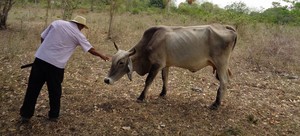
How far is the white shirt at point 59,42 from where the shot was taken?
15.1 ft

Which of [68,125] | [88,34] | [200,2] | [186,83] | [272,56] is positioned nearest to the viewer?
[68,125]

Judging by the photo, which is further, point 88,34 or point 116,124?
point 88,34

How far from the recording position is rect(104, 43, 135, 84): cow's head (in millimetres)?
5477

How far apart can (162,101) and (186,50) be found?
3.47ft

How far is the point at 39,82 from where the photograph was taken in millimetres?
4719

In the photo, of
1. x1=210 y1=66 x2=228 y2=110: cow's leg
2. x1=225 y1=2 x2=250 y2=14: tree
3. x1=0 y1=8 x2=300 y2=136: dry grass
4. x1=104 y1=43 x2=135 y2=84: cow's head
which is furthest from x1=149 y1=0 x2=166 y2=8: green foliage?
x1=104 y1=43 x2=135 y2=84: cow's head

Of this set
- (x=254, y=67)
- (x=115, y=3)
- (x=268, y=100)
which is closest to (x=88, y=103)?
(x=268, y=100)

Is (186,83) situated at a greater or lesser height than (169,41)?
lesser

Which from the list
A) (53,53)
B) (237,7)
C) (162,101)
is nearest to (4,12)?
(162,101)

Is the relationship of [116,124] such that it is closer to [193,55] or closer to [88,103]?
[88,103]

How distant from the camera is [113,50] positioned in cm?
960

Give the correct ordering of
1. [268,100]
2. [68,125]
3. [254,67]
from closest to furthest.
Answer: [68,125] < [268,100] < [254,67]

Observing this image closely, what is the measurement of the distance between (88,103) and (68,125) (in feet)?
2.89

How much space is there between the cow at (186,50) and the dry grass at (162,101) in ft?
1.66
